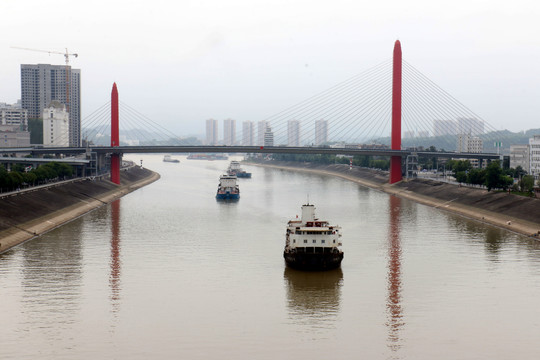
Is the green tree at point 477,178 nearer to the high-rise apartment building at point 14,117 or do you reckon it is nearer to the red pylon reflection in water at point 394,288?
the red pylon reflection in water at point 394,288

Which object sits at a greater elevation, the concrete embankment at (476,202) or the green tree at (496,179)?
the green tree at (496,179)

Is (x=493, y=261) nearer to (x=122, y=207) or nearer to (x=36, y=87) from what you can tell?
(x=122, y=207)

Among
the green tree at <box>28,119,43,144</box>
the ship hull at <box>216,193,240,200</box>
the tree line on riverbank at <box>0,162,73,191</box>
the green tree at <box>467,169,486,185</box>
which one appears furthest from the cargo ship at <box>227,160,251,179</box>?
the green tree at <box>467,169,486,185</box>

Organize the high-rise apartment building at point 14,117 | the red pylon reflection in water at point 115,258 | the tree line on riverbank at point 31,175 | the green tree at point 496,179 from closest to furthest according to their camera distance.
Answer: the red pylon reflection in water at point 115,258 < the tree line on riverbank at point 31,175 < the green tree at point 496,179 < the high-rise apartment building at point 14,117

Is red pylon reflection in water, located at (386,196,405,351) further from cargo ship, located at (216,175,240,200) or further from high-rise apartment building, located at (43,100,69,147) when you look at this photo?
high-rise apartment building, located at (43,100,69,147)

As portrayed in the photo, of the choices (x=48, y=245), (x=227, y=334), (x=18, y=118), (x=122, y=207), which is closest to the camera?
(x=227, y=334)

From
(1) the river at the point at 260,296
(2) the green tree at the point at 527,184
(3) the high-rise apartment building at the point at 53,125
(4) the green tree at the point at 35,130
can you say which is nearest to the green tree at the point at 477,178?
(2) the green tree at the point at 527,184

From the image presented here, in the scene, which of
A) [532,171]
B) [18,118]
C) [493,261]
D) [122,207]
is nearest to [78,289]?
[493,261]
